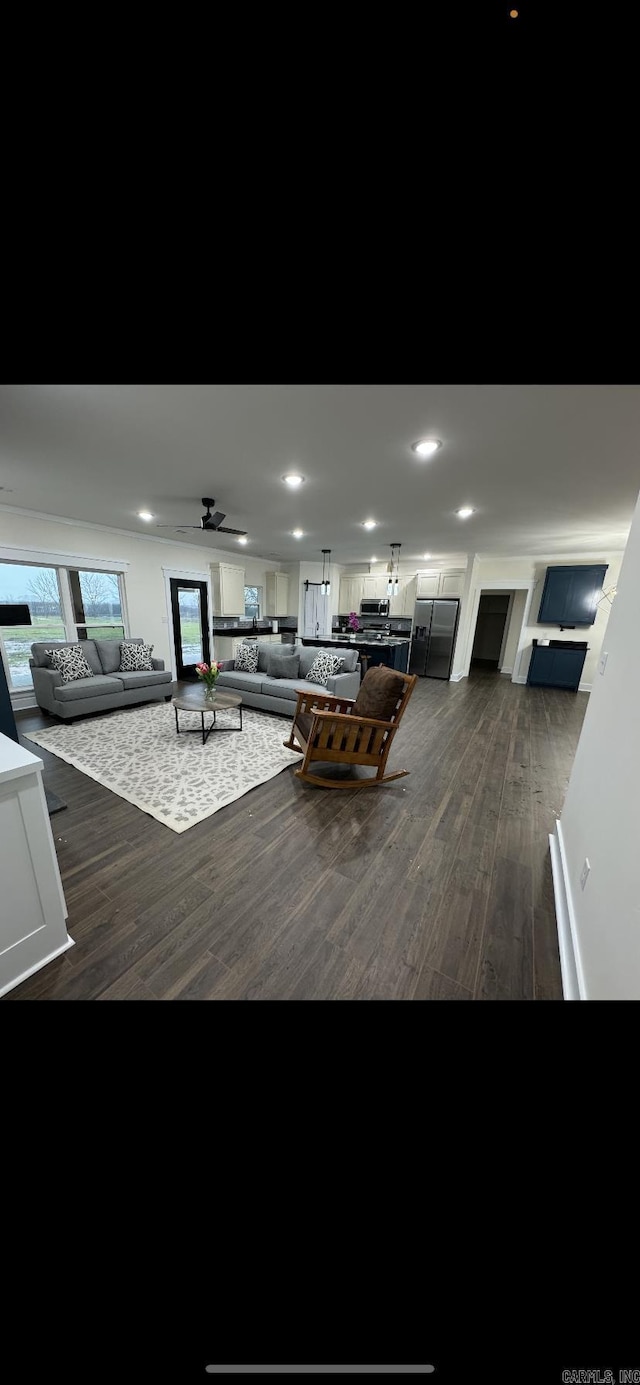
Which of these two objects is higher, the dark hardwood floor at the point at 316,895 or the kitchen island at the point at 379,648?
the kitchen island at the point at 379,648

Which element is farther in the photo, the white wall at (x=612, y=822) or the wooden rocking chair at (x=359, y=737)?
the wooden rocking chair at (x=359, y=737)

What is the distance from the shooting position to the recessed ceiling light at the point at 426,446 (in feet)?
7.33

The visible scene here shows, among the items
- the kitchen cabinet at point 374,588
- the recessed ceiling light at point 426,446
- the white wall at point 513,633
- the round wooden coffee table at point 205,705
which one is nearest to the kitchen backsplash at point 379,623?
the kitchen cabinet at point 374,588

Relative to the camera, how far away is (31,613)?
4562 millimetres

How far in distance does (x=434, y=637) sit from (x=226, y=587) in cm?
390

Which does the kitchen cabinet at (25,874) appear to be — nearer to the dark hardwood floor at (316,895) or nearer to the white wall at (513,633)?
the dark hardwood floor at (316,895)

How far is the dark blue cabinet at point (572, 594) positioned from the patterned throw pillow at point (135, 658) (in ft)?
20.9

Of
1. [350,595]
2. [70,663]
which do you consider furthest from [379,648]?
[70,663]

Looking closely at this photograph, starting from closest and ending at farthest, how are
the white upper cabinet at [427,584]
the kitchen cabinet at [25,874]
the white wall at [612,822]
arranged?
the white wall at [612,822] < the kitchen cabinet at [25,874] < the white upper cabinet at [427,584]

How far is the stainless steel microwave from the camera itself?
778 cm
